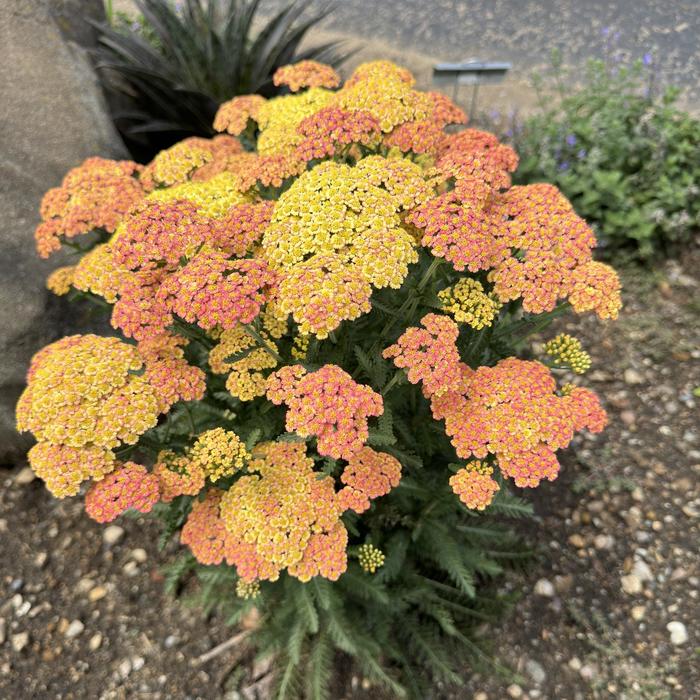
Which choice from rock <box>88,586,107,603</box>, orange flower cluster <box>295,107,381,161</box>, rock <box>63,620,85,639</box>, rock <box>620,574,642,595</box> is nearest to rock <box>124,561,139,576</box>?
rock <box>88,586,107,603</box>

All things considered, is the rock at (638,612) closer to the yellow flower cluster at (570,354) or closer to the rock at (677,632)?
the rock at (677,632)

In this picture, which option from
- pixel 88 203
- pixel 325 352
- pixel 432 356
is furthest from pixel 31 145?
pixel 432 356

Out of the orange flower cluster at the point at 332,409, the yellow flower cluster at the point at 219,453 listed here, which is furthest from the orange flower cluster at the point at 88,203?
the orange flower cluster at the point at 332,409

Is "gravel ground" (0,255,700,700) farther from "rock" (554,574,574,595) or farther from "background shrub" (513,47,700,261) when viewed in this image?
"background shrub" (513,47,700,261)

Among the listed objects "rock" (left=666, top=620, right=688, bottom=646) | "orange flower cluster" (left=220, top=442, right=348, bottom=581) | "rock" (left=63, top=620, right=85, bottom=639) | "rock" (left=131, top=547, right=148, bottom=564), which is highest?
"orange flower cluster" (left=220, top=442, right=348, bottom=581)

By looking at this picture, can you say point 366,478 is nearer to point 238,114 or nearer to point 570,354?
point 570,354

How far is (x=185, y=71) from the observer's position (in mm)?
4867

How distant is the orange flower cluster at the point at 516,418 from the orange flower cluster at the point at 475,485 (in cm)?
5

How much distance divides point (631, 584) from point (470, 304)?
1918 mm

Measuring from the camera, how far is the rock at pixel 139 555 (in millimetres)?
3303

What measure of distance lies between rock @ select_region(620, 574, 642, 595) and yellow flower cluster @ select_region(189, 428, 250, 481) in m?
2.09

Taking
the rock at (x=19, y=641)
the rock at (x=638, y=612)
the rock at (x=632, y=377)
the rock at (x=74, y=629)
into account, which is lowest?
the rock at (x=19, y=641)

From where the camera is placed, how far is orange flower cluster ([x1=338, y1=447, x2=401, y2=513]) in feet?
6.72

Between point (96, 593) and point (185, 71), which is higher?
point (185, 71)
